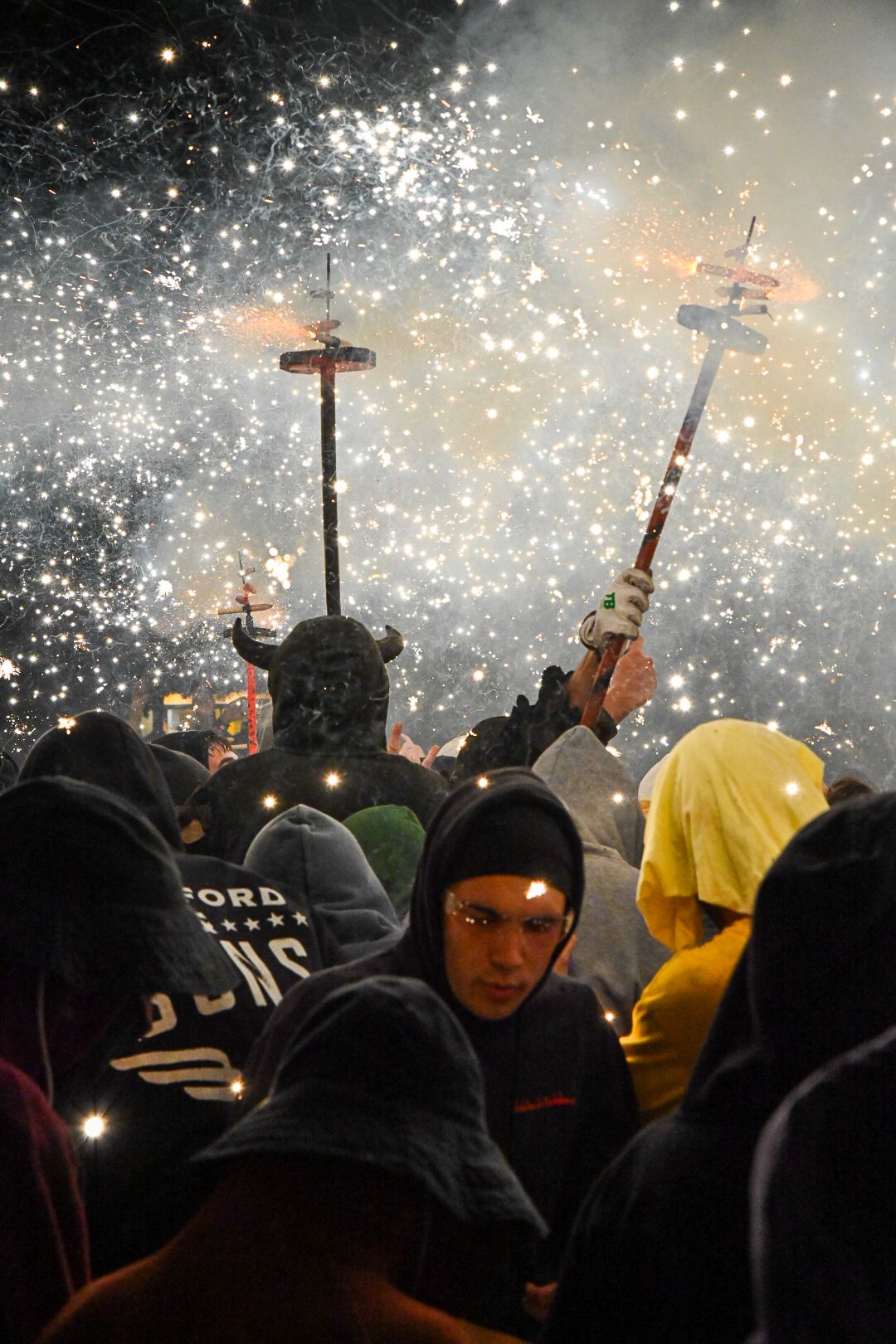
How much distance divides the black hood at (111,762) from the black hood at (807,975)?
6.76 feet

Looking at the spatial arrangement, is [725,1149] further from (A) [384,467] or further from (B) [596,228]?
(A) [384,467]

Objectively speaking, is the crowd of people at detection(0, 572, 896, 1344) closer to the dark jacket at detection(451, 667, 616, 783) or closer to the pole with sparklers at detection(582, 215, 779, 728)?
the dark jacket at detection(451, 667, 616, 783)

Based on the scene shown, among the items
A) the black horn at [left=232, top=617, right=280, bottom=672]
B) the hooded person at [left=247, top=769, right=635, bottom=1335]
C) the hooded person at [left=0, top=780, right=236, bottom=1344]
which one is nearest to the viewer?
the hooded person at [left=0, top=780, right=236, bottom=1344]

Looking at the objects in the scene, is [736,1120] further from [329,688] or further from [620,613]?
[329,688]

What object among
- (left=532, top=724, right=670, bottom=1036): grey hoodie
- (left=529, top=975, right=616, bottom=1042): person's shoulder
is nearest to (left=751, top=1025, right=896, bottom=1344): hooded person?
(left=529, top=975, right=616, bottom=1042): person's shoulder

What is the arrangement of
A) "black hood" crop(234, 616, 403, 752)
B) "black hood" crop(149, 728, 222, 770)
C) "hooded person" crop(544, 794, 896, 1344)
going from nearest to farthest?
"hooded person" crop(544, 794, 896, 1344) → "black hood" crop(234, 616, 403, 752) → "black hood" crop(149, 728, 222, 770)

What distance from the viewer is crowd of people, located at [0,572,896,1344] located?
1154 millimetres

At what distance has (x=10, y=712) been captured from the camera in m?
23.5

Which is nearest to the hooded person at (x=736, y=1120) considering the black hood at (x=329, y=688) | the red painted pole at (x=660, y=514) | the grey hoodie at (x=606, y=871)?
the grey hoodie at (x=606, y=871)

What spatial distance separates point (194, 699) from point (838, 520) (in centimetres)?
1361

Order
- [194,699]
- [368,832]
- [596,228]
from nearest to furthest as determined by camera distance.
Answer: [368,832] → [596,228] → [194,699]

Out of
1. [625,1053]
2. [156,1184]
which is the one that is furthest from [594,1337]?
[625,1053]

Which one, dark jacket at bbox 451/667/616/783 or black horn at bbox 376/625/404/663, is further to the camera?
black horn at bbox 376/625/404/663

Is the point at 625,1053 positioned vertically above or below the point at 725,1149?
below
